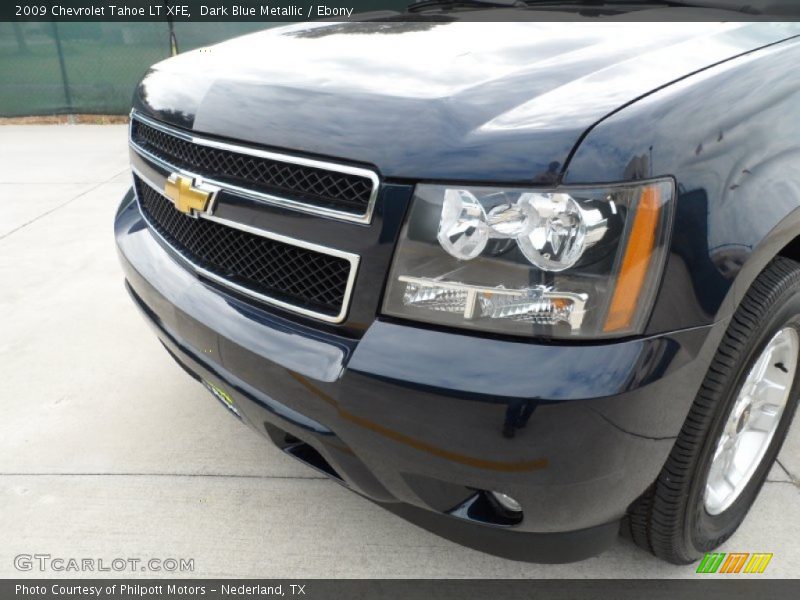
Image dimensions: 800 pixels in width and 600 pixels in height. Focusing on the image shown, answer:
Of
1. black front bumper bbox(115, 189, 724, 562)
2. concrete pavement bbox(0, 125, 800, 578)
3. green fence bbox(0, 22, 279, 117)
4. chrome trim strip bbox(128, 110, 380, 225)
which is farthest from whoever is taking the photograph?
green fence bbox(0, 22, 279, 117)

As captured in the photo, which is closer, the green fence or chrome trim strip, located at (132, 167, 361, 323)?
chrome trim strip, located at (132, 167, 361, 323)

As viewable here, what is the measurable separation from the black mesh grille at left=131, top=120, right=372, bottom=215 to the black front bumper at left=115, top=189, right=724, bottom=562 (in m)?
0.30

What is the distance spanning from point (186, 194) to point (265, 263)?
335 millimetres

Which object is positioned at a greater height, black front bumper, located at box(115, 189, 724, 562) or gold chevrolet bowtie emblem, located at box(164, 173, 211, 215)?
gold chevrolet bowtie emblem, located at box(164, 173, 211, 215)

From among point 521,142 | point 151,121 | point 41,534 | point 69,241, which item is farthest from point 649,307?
point 69,241

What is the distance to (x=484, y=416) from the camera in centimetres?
128

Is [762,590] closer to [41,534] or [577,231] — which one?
[577,231]

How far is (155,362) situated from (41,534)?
1131 millimetres

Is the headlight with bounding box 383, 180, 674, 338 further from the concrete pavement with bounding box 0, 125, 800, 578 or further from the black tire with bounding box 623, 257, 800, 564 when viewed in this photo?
the concrete pavement with bounding box 0, 125, 800, 578

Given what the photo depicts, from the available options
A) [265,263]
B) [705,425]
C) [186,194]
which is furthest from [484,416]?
[186,194]

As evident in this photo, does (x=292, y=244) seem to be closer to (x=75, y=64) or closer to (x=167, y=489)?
(x=167, y=489)

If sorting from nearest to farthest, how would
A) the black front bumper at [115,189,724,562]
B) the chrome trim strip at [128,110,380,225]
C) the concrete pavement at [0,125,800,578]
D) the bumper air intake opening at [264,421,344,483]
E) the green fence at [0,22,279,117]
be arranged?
the black front bumper at [115,189,724,562]
the chrome trim strip at [128,110,380,225]
the bumper air intake opening at [264,421,344,483]
the concrete pavement at [0,125,800,578]
the green fence at [0,22,279,117]

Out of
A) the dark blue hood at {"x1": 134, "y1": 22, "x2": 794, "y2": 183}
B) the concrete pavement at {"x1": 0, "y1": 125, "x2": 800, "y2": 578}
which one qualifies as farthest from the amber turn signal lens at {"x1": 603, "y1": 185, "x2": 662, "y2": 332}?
the concrete pavement at {"x1": 0, "y1": 125, "x2": 800, "y2": 578}

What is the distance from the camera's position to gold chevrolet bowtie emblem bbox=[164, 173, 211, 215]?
1742 mm
